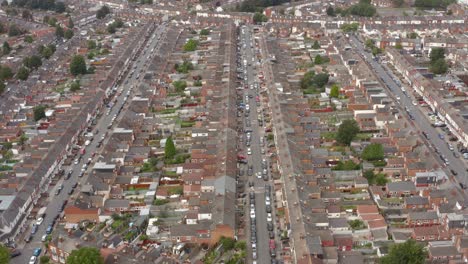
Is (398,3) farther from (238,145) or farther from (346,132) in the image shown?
(238,145)

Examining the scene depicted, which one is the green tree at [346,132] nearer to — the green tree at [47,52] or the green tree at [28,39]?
the green tree at [47,52]

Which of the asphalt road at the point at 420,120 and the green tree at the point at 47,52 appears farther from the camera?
the green tree at the point at 47,52

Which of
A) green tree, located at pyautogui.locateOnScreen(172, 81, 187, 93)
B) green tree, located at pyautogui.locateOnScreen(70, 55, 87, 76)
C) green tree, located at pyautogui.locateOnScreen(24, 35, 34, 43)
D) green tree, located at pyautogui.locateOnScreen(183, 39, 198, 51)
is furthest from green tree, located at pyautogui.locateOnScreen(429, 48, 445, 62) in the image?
green tree, located at pyautogui.locateOnScreen(24, 35, 34, 43)

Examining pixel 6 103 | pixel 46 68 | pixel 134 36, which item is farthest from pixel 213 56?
pixel 6 103

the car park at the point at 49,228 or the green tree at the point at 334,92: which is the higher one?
the green tree at the point at 334,92

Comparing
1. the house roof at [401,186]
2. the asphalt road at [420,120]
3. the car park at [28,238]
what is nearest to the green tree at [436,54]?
the asphalt road at [420,120]

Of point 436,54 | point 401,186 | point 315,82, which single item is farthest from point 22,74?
point 436,54
